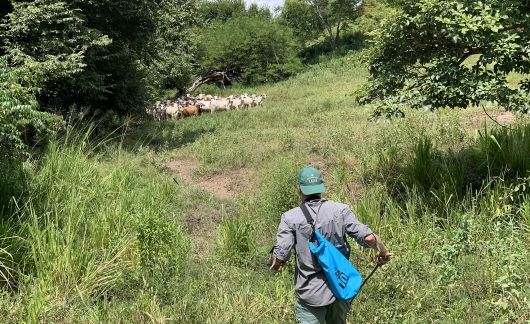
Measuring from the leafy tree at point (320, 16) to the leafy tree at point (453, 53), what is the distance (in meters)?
36.7

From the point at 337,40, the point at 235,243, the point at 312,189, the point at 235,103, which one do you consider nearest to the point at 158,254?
the point at 235,243

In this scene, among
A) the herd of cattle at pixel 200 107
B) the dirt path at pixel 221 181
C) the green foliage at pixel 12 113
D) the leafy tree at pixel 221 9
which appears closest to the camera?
the green foliage at pixel 12 113

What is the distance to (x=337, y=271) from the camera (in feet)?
10.4

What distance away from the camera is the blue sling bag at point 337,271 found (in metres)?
3.17

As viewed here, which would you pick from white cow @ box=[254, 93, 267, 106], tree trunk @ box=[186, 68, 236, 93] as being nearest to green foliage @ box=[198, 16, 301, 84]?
tree trunk @ box=[186, 68, 236, 93]

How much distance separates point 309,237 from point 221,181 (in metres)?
6.12

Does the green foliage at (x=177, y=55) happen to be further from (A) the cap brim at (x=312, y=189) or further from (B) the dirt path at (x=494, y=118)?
(A) the cap brim at (x=312, y=189)

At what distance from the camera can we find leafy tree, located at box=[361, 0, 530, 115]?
543 cm

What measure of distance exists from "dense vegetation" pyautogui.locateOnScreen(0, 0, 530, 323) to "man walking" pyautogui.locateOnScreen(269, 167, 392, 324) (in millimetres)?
868

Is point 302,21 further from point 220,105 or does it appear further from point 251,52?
point 220,105

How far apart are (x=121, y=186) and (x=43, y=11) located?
5191 mm

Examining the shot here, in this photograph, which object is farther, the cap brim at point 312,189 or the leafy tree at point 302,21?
the leafy tree at point 302,21

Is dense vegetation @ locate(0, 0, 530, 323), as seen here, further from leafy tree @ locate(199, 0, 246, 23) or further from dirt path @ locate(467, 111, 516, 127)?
leafy tree @ locate(199, 0, 246, 23)

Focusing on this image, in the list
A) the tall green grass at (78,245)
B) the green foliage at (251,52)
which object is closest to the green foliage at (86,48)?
the tall green grass at (78,245)
